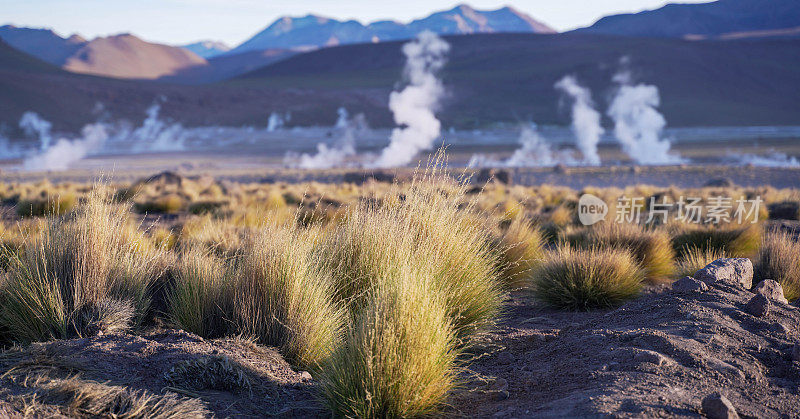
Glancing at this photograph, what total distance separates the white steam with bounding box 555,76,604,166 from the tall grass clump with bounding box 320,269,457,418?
40.6 meters

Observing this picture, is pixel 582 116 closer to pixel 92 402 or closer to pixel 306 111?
pixel 306 111

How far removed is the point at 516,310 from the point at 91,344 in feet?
12.4

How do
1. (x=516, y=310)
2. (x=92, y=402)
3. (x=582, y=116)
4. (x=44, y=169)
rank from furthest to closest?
(x=582, y=116), (x=44, y=169), (x=516, y=310), (x=92, y=402)

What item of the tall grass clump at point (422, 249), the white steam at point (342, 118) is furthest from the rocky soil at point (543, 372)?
the white steam at point (342, 118)

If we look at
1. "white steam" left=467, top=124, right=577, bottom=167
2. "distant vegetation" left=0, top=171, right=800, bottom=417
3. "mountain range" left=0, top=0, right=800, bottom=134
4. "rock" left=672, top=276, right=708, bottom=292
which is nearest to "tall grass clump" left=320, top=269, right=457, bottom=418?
"distant vegetation" left=0, top=171, right=800, bottom=417

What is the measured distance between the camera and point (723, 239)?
847 centimetres

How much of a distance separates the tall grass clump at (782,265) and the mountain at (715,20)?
13656 centimetres

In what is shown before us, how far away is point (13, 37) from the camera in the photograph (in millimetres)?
181750

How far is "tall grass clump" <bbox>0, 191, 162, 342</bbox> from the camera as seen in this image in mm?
4199

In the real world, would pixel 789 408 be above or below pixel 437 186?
below

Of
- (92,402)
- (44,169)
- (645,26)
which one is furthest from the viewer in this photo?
(645,26)

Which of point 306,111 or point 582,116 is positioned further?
point 306,111

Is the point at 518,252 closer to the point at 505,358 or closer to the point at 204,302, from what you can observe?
the point at 505,358

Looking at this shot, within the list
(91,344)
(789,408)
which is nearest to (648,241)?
(789,408)
